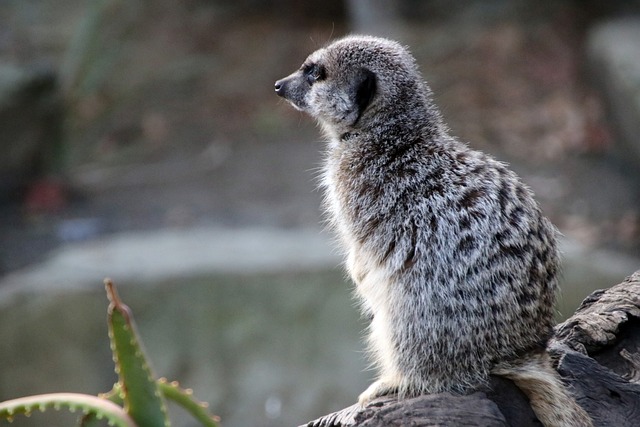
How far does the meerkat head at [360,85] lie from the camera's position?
2.72 meters

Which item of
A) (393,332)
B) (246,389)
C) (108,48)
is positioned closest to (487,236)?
(393,332)

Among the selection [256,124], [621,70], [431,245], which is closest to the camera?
[431,245]

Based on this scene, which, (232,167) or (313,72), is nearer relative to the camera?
(313,72)

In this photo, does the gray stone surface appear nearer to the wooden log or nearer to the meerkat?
the wooden log

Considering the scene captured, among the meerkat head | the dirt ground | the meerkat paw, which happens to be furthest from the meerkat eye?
the dirt ground

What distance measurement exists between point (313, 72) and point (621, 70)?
4.94 m

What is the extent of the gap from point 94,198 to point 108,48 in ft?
6.20

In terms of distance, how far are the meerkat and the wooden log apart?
0.06 metres

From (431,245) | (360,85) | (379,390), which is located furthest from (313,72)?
(379,390)

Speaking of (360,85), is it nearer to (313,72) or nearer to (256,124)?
(313,72)

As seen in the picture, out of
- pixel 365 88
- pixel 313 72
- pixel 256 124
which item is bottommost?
pixel 365 88

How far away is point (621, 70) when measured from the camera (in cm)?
714

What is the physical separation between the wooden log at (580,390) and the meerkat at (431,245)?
6 cm

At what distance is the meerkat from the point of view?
7.94 ft
